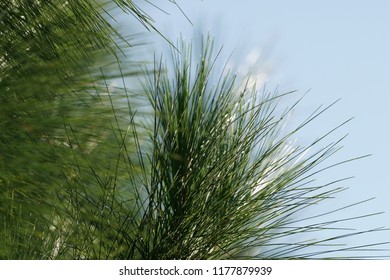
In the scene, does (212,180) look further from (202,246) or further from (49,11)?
(49,11)

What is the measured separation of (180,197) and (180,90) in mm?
196

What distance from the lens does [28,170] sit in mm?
1550

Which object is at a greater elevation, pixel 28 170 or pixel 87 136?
pixel 87 136

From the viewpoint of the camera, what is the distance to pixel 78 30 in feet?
4.66

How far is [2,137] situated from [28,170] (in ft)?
0.26

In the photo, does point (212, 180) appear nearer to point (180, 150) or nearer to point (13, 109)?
point (180, 150)

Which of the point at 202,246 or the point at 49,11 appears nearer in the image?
the point at 202,246
